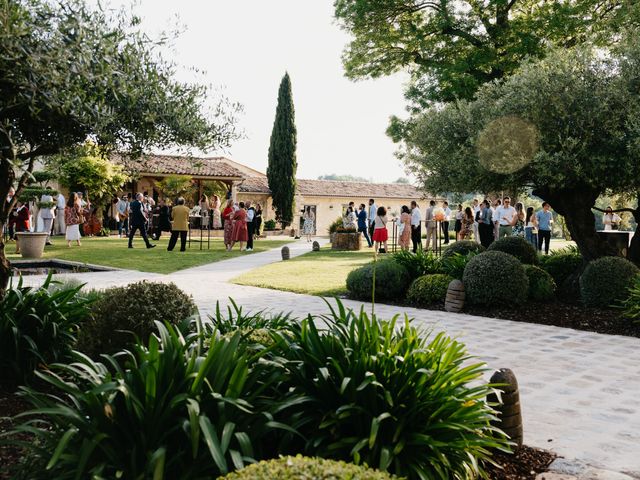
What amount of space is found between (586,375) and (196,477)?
177 inches

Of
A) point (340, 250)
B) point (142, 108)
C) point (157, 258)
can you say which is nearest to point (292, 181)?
point (340, 250)

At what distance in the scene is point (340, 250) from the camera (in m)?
23.8

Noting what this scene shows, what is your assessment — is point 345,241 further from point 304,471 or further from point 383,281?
point 304,471

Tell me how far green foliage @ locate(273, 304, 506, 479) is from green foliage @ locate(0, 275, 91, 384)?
2.48m

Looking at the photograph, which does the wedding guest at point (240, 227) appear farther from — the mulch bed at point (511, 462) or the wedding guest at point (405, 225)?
the mulch bed at point (511, 462)

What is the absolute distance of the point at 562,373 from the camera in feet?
19.4

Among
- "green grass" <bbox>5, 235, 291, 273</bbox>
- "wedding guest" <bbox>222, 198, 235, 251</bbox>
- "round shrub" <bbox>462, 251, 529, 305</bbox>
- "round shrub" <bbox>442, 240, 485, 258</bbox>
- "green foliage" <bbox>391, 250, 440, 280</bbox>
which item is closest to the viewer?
"round shrub" <bbox>462, 251, 529, 305</bbox>

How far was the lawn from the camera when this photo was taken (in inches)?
488

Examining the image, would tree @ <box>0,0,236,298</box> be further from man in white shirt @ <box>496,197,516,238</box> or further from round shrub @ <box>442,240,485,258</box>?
man in white shirt @ <box>496,197,516,238</box>

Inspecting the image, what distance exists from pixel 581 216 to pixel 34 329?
9.45 meters

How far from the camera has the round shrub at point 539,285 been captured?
34.1ft

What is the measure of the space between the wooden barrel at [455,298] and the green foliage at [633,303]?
93.5 inches

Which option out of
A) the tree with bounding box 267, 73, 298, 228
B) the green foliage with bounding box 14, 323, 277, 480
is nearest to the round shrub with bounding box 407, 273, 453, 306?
the green foliage with bounding box 14, 323, 277, 480

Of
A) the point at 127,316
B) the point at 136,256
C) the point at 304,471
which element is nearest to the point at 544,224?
the point at 136,256
